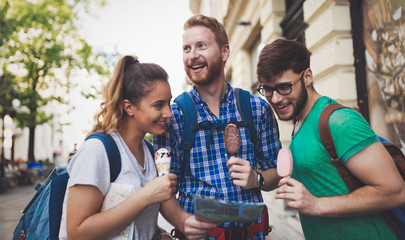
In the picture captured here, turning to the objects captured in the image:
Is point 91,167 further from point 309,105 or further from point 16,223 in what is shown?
point 16,223

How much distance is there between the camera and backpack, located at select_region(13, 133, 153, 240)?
1660 millimetres

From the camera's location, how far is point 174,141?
210cm

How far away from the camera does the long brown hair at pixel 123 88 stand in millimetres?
1837

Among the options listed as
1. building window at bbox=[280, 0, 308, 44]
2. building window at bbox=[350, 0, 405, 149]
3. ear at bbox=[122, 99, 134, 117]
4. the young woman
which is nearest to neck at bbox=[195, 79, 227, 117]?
the young woman

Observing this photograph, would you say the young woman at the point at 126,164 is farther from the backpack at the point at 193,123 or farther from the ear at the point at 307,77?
the ear at the point at 307,77

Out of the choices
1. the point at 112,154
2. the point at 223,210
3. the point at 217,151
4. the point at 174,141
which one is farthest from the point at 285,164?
the point at 112,154

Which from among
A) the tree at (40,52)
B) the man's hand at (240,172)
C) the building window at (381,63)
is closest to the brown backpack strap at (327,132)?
the man's hand at (240,172)

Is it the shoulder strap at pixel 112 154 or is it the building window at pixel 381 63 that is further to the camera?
the building window at pixel 381 63

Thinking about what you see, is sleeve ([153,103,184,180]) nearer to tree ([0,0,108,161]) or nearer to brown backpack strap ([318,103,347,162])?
brown backpack strap ([318,103,347,162])

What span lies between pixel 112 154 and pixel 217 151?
2.49 feet

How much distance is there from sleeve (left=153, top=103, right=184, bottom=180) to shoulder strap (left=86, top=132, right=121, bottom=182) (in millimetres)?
410

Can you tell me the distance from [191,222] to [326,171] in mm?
840

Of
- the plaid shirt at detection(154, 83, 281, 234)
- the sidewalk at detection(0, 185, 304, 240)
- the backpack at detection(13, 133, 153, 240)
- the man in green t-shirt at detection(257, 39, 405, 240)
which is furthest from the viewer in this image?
the sidewalk at detection(0, 185, 304, 240)

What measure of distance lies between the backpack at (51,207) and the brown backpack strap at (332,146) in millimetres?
1205
